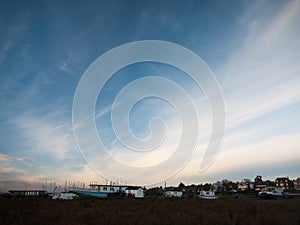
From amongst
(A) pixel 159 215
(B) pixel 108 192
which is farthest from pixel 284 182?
(A) pixel 159 215

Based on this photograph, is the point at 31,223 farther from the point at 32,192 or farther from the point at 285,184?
the point at 285,184

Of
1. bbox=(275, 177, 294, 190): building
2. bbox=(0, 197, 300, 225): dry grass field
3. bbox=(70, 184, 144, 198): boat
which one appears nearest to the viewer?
bbox=(0, 197, 300, 225): dry grass field

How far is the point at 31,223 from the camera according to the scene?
1074 cm

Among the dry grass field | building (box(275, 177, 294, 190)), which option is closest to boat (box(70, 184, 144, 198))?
the dry grass field

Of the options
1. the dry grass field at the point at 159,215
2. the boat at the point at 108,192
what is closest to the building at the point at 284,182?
the boat at the point at 108,192

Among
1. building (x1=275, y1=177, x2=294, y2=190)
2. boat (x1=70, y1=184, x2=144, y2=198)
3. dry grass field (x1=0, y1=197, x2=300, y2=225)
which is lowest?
dry grass field (x1=0, y1=197, x2=300, y2=225)

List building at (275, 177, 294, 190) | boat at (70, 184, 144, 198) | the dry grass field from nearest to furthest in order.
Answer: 1. the dry grass field
2. boat at (70, 184, 144, 198)
3. building at (275, 177, 294, 190)

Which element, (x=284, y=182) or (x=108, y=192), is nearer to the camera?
(x=108, y=192)

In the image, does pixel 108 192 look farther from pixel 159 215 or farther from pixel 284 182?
pixel 284 182

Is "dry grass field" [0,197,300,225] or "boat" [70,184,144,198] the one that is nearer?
"dry grass field" [0,197,300,225]

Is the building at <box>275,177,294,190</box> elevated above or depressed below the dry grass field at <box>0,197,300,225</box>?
above

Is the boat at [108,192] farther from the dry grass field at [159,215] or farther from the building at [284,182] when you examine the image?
the building at [284,182]

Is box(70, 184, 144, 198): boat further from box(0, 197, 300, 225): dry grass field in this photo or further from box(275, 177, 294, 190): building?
box(275, 177, 294, 190): building

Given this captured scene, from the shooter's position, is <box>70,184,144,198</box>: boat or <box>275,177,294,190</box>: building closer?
<box>70,184,144,198</box>: boat
